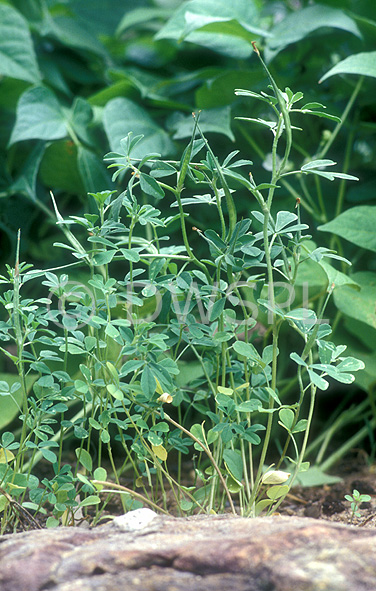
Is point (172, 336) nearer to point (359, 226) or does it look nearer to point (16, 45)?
point (359, 226)

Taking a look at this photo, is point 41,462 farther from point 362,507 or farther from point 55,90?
point 55,90

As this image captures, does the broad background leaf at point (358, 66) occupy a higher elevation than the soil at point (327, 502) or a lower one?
higher

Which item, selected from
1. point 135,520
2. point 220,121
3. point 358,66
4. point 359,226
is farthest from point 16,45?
point 135,520

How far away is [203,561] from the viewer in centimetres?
39

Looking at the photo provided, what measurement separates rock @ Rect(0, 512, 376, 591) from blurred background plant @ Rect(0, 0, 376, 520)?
0.49 m

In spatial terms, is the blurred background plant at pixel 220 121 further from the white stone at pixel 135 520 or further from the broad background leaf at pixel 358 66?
the white stone at pixel 135 520

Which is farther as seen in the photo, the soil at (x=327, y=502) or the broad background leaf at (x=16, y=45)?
the broad background leaf at (x=16, y=45)

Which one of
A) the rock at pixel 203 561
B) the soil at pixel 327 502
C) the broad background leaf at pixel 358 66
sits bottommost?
the soil at pixel 327 502

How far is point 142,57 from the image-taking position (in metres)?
1.43

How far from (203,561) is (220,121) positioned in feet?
2.58

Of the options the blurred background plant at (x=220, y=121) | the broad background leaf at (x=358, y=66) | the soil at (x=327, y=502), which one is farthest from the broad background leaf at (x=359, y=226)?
the soil at (x=327, y=502)

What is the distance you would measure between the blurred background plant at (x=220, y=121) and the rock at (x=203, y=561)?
A: 49 cm

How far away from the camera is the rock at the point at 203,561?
0.37 meters

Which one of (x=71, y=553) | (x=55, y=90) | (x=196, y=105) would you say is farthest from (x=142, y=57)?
(x=71, y=553)
